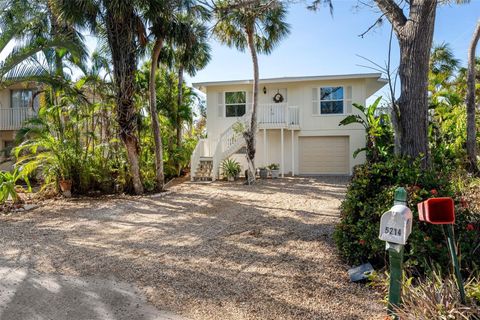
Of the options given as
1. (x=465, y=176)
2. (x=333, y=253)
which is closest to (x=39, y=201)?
(x=333, y=253)

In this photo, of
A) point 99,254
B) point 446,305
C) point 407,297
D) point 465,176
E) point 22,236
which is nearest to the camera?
point 446,305

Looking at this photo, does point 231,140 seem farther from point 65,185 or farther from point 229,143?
point 65,185

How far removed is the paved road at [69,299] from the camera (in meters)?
3.23

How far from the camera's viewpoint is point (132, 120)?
10742mm

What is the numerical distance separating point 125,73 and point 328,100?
10534 mm

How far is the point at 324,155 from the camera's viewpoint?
1752 cm

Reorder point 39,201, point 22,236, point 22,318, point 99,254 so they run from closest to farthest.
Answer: point 22,318 → point 99,254 → point 22,236 → point 39,201

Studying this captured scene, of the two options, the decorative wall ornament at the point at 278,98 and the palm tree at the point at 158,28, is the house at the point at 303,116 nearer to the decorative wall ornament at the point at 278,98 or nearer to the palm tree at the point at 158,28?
the decorative wall ornament at the point at 278,98

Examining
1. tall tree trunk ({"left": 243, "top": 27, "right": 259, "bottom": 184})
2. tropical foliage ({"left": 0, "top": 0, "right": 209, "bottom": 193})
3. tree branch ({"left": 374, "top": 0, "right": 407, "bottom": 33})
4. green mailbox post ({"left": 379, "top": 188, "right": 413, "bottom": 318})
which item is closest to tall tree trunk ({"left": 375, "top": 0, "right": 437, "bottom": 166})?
tree branch ({"left": 374, "top": 0, "right": 407, "bottom": 33})

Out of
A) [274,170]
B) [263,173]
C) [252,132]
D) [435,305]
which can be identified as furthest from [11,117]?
[435,305]

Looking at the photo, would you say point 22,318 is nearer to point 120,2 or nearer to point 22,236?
point 22,236

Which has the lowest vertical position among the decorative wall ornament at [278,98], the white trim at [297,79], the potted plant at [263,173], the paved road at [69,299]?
the paved road at [69,299]

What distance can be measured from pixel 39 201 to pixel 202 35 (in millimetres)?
7496

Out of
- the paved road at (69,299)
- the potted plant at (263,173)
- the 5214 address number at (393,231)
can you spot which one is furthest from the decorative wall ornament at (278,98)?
the 5214 address number at (393,231)
